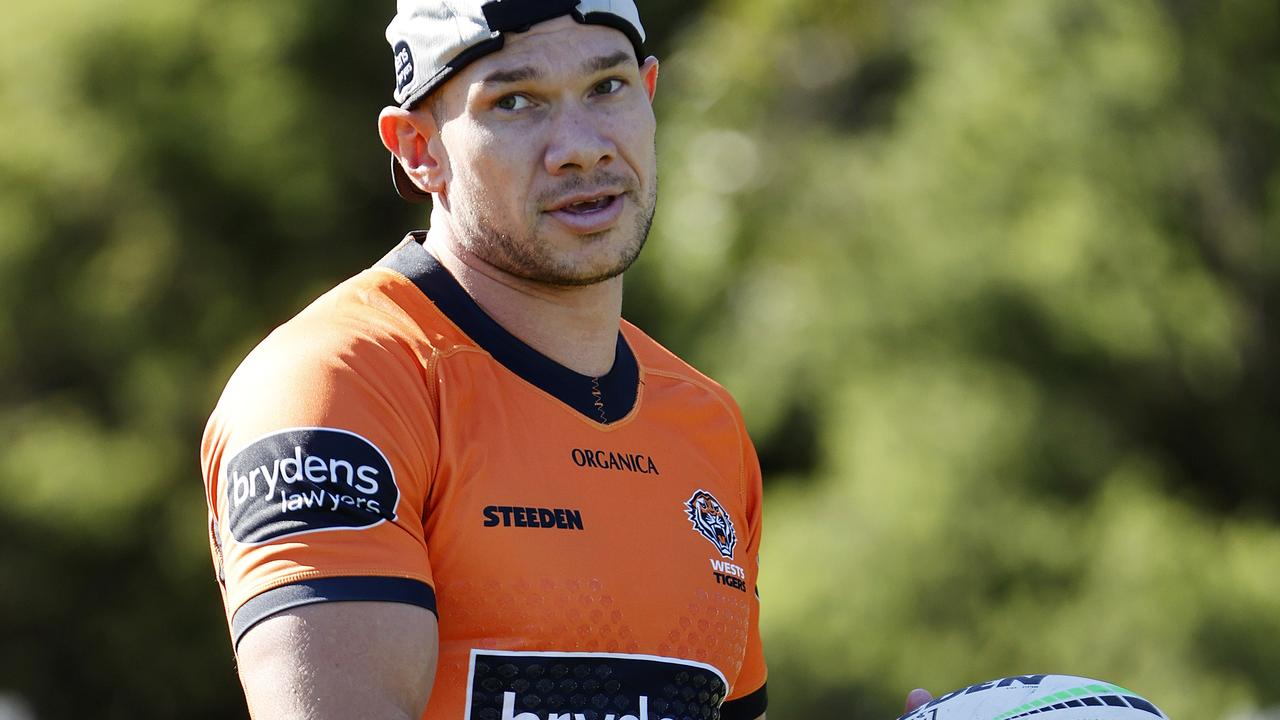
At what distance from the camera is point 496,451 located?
87.1 inches

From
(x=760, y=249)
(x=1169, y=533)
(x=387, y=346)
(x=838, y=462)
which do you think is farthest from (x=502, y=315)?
(x=760, y=249)

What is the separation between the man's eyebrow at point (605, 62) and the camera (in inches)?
94.3

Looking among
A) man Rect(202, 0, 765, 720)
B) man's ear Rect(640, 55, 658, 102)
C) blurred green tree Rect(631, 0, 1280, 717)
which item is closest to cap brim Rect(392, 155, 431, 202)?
man Rect(202, 0, 765, 720)

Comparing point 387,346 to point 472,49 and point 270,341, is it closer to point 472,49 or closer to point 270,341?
point 270,341

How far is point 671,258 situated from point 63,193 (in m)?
3.59

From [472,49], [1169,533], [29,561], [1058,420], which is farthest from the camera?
[29,561]

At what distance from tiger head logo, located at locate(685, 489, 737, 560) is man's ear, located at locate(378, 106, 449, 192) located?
61 centimetres

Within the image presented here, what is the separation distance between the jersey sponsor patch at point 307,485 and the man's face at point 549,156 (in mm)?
494

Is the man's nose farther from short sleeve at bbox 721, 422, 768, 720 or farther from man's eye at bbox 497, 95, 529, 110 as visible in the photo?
short sleeve at bbox 721, 422, 768, 720

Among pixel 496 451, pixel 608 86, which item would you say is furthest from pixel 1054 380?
pixel 496 451

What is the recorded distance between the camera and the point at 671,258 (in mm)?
10148

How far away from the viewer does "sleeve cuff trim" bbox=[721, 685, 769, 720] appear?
8.84ft

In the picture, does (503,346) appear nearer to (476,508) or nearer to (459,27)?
(476,508)

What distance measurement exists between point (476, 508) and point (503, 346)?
0.32 meters
